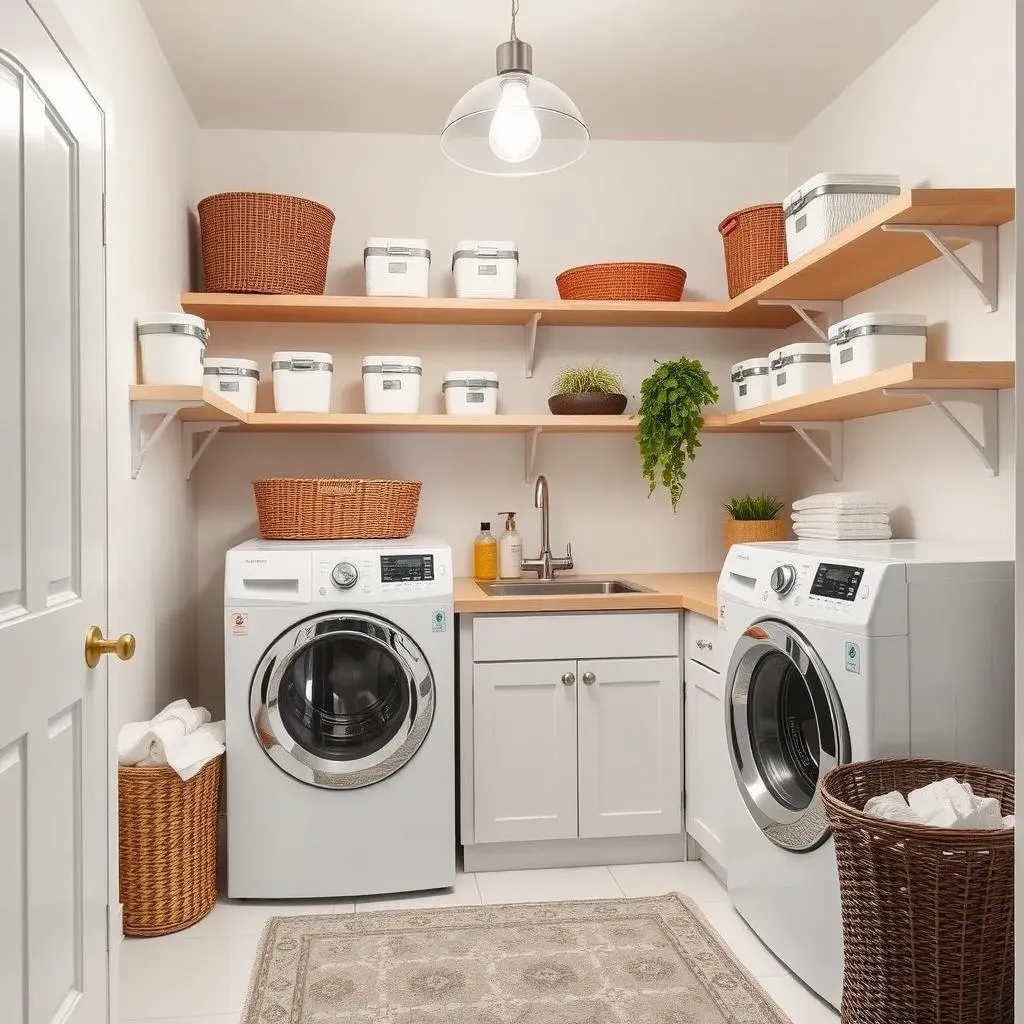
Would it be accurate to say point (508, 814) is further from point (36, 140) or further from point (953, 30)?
point (953, 30)

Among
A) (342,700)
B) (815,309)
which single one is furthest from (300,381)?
(815,309)

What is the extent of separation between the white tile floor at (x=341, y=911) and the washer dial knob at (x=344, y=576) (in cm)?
91

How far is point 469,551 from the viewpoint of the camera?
365 centimetres

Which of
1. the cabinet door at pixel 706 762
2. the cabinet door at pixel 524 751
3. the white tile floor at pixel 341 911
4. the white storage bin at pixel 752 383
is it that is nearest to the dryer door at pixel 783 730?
the cabinet door at pixel 706 762

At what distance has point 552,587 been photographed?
345 cm

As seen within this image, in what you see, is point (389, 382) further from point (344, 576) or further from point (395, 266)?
point (344, 576)

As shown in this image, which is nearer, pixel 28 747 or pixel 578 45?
pixel 28 747

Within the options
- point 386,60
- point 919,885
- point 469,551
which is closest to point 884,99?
point 386,60

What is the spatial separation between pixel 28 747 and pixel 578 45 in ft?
8.30

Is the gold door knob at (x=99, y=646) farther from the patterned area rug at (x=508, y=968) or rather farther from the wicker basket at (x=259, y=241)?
the wicker basket at (x=259, y=241)

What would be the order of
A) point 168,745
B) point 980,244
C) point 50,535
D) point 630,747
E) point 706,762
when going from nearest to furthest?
point 50,535
point 980,244
point 168,745
point 706,762
point 630,747

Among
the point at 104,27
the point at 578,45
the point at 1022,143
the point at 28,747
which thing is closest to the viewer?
the point at 1022,143

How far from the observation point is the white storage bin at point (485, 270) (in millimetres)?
3295

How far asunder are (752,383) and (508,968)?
196 cm
